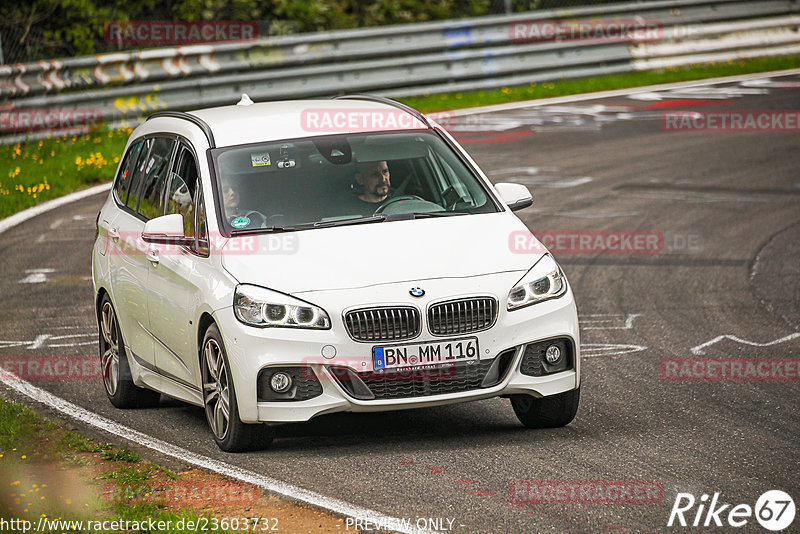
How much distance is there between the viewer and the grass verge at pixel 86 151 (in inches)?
647

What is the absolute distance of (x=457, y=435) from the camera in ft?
24.0

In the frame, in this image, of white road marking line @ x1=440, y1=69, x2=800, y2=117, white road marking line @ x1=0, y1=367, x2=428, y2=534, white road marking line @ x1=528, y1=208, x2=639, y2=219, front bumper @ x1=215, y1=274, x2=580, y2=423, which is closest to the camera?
white road marking line @ x1=0, y1=367, x2=428, y2=534

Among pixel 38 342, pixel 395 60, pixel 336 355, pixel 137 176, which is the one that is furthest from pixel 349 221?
pixel 395 60

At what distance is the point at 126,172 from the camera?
9156mm

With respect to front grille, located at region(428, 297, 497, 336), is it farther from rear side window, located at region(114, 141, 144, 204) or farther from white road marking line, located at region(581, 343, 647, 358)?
rear side window, located at region(114, 141, 144, 204)

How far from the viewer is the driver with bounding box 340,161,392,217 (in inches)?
307

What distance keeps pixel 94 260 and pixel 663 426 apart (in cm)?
421

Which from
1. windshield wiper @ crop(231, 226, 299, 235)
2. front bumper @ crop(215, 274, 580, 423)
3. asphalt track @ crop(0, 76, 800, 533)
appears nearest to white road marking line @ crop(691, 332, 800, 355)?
asphalt track @ crop(0, 76, 800, 533)

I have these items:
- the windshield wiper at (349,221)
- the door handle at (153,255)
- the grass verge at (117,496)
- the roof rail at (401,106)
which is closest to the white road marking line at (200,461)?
the grass verge at (117,496)

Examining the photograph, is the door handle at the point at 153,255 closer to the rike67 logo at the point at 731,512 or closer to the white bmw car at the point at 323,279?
the white bmw car at the point at 323,279

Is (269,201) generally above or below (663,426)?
above

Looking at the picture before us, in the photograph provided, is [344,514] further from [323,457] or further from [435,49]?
[435,49]

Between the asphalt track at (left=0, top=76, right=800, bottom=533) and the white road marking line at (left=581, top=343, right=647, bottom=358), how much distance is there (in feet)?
0.07

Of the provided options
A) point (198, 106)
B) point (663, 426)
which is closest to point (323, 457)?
point (663, 426)
